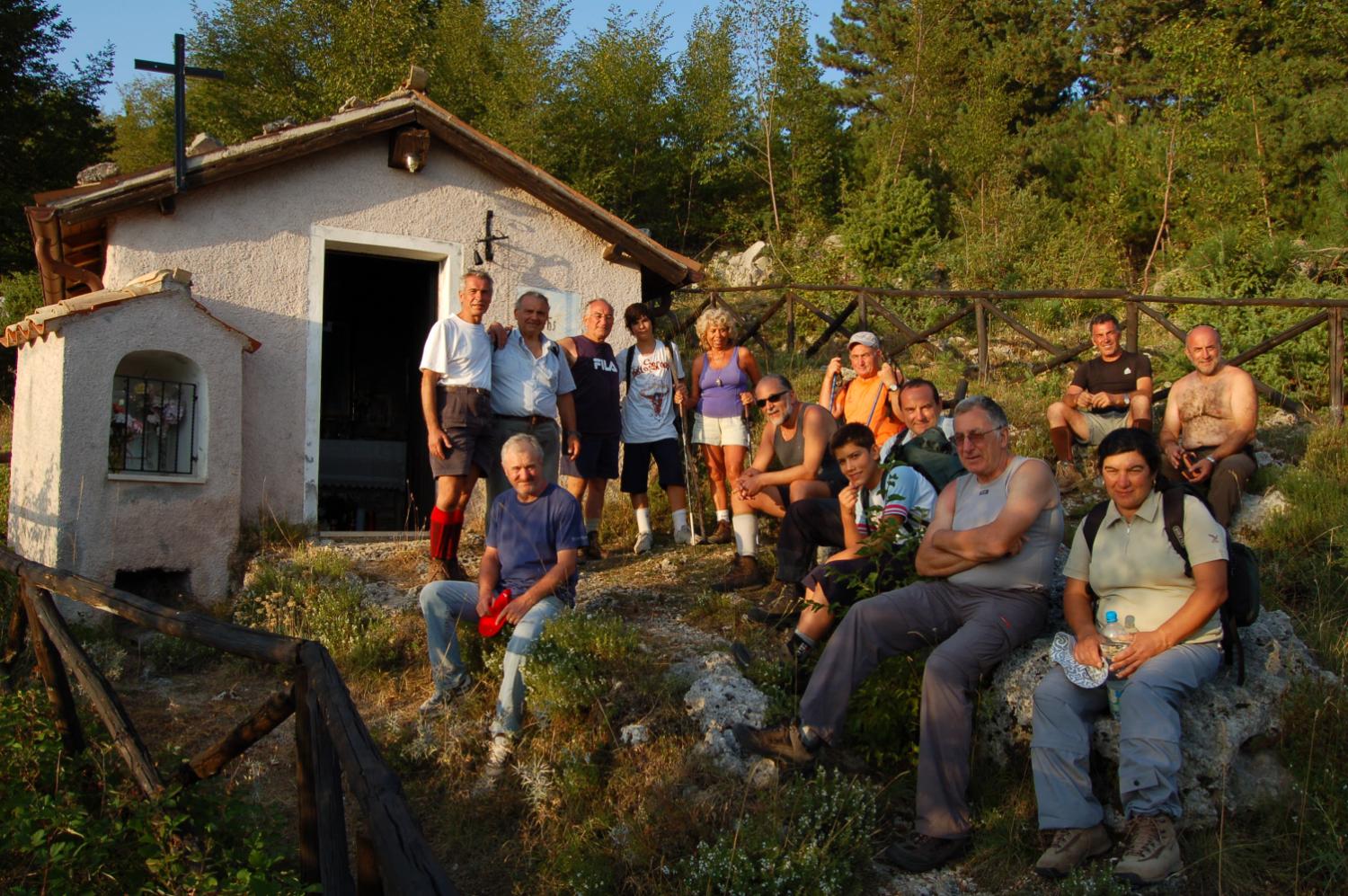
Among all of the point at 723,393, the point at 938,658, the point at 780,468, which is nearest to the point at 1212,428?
the point at 780,468

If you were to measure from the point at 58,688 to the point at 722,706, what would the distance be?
2875 mm

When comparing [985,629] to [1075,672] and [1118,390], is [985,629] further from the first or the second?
[1118,390]

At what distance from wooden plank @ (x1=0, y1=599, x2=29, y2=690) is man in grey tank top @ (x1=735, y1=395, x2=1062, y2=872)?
136 inches

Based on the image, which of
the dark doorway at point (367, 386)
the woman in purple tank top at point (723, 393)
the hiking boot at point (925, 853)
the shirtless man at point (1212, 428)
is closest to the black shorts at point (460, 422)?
the woman in purple tank top at point (723, 393)

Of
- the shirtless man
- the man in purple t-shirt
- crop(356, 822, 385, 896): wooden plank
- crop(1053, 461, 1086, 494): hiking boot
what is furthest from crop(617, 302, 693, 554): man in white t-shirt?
crop(356, 822, 385, 896): wooden plank

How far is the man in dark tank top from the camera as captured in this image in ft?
23.3

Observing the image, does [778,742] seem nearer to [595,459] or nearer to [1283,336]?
[595,459]

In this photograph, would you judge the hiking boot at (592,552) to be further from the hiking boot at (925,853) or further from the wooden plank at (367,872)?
the wooden plank at (367,872)

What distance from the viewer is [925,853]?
370 cm

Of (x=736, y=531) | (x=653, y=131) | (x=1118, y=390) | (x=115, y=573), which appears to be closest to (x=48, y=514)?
(x=115, y=573)

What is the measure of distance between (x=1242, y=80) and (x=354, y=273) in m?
13.6

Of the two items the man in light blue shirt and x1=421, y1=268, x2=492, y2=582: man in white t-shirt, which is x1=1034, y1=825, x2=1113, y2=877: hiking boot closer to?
x1=421, y1=268, x2=492, y2=582: man in white t-shirt

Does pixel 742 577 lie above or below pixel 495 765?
above

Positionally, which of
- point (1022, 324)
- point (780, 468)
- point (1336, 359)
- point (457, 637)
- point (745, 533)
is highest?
point (1022, 324)
